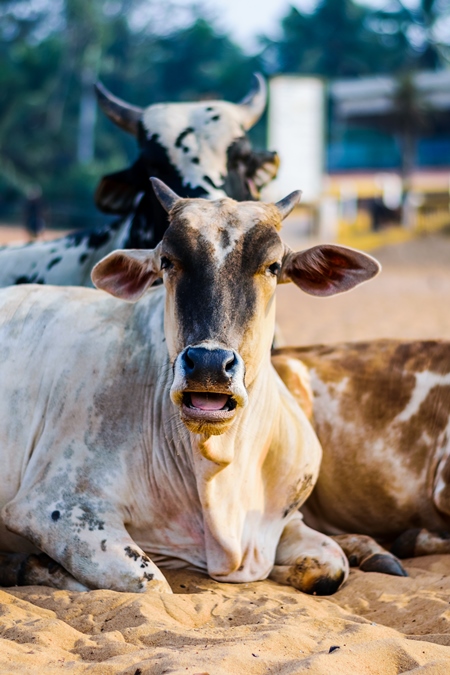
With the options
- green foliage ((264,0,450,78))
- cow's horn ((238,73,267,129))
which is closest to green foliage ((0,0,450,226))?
green foliage ((264,0,450,78))

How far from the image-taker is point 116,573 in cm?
442

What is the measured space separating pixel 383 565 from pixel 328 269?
1586mm

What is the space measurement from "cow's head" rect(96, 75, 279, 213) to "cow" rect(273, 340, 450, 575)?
1.47 meters

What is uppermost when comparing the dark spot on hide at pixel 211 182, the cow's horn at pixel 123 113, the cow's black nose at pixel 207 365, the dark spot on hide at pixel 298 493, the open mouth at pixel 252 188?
the cow's horn at pixel 123 113

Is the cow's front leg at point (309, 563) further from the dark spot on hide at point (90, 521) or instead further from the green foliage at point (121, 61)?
the green foliage at point (121, 61)

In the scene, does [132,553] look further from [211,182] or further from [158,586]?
[211,182]

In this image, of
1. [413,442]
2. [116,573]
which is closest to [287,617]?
[116,573]

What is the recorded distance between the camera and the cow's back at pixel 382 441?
593 cm

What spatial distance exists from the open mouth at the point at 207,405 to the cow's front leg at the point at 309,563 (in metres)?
1.19

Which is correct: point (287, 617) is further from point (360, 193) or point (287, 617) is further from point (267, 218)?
point (360, 193)

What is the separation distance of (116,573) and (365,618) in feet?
3.64

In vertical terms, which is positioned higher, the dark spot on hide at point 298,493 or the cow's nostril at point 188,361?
the cow's nostril at point 188,361

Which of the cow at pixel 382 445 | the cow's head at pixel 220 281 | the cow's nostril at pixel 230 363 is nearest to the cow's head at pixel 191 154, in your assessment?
the cow at pixel 382 445

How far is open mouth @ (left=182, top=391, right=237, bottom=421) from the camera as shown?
4004mm
